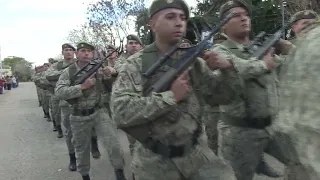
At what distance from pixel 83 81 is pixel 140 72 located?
123 inches

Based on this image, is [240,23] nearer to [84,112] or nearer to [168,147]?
[168,147]

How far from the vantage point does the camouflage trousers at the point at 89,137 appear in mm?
5613

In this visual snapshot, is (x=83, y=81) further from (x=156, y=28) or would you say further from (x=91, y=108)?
(x=156, y=28)

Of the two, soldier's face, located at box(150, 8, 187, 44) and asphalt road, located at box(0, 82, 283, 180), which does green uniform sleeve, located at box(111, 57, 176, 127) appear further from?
asphalt road, located at box(0, 82, 283, 180)

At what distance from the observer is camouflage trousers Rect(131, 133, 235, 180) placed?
9.09 ft

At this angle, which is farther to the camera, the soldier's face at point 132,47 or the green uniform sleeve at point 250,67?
the soldier's face at point 132,47

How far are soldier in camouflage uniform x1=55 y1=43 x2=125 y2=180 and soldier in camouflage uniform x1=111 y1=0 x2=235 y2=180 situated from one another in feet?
8.99

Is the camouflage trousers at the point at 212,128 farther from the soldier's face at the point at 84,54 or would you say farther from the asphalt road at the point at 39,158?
the soldier's face at the point at 84,54

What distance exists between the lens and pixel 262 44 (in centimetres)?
377

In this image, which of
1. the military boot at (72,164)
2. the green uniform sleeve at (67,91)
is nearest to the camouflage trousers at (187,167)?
the green uniform sleeve at (67,91)

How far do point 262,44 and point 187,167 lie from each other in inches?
59.6

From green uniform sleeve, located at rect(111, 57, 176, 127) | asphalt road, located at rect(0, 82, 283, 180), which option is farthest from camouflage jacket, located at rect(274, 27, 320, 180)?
asphalt road, located at rect(0, 82, 283, 180)

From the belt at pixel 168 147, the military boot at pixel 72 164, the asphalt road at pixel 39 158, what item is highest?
the belt at pixel 168 147

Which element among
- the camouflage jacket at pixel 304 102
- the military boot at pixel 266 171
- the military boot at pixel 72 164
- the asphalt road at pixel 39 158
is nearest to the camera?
the camouflage jacket at pixel 304 102
